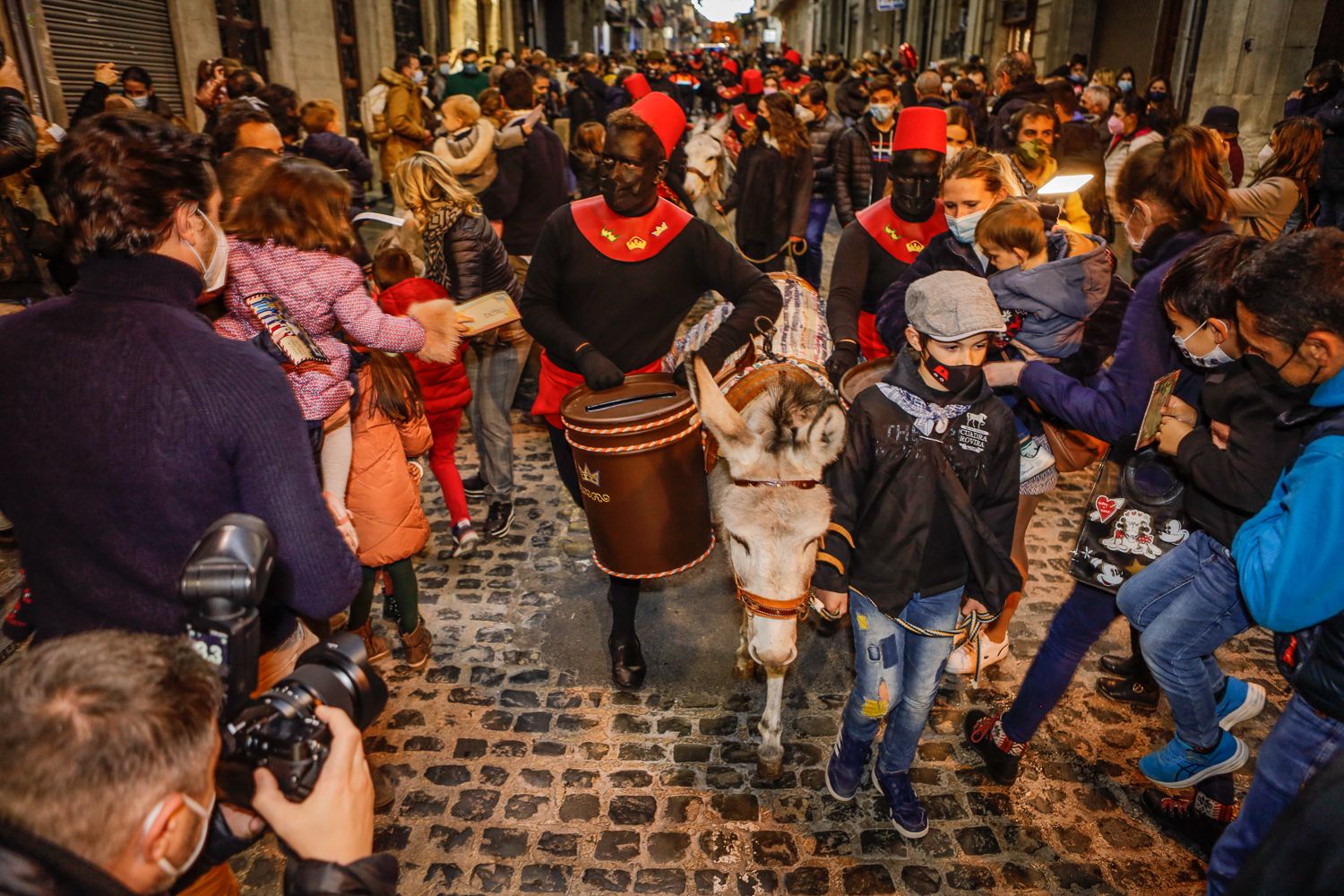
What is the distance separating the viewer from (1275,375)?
248cm

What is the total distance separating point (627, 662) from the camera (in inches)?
170

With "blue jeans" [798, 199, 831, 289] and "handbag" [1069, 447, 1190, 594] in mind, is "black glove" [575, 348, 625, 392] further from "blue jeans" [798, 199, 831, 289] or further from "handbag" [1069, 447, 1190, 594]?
"blue jeans" [798, 199, 831, 289]

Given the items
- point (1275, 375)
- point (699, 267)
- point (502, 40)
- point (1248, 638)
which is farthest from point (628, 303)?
point (502, 40)

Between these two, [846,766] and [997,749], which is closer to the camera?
[846,766]

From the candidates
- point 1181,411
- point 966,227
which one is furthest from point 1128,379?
point 966,227

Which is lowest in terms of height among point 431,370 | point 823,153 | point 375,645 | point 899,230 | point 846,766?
point 375,645

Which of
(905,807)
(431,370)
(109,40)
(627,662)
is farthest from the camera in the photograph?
(109,40)

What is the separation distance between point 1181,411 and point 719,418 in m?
1.61

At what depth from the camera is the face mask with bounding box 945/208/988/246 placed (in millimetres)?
3832

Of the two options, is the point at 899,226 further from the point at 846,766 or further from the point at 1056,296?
the point at 846,766

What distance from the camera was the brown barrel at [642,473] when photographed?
3410mm

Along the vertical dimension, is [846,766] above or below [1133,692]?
above

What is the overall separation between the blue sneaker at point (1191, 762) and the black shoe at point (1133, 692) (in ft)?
2.46

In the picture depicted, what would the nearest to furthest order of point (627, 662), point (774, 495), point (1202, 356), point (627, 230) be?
point (1202, 356), point (774, 495), point (627, 230), point (627, 662)
